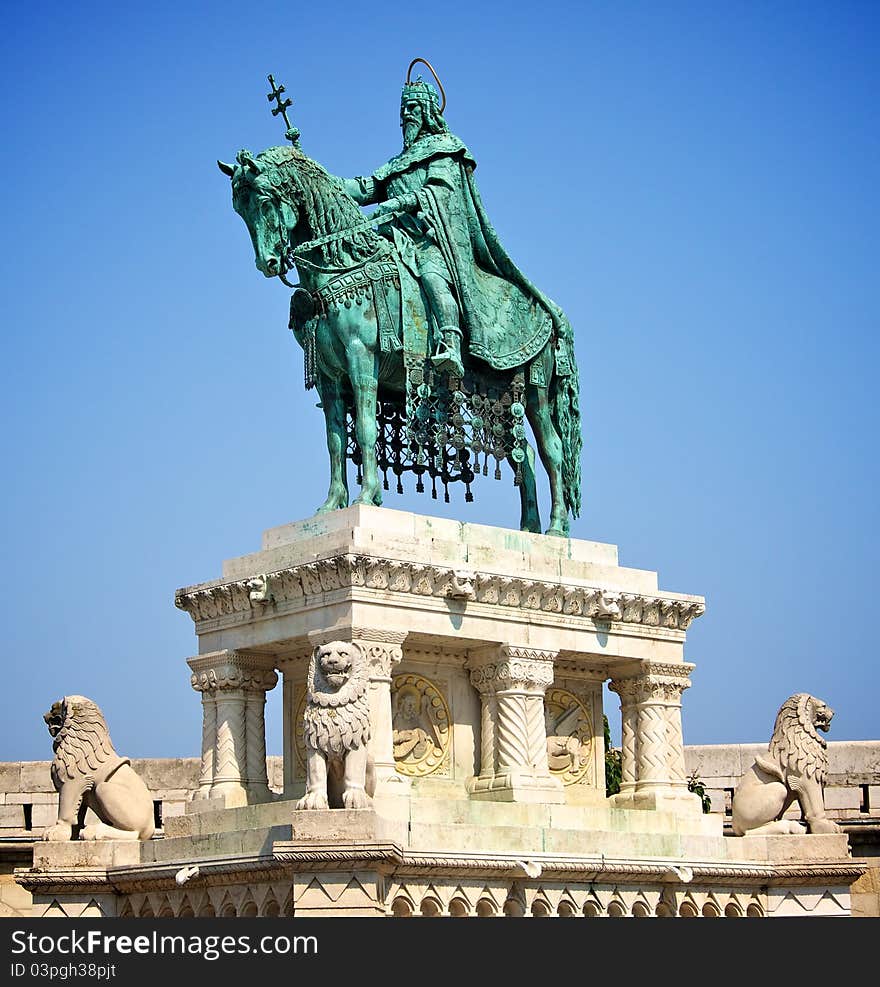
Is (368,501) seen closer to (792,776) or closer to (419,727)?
(419,727)

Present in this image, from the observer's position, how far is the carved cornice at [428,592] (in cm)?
2405

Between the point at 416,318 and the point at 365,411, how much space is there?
1.50 meters

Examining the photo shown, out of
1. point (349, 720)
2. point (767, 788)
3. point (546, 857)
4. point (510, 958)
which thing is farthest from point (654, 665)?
point (510, 958)

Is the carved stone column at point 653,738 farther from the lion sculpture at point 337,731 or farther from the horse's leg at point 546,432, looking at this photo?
the lion sculpture at point 337,731

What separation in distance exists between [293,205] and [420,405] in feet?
9.74

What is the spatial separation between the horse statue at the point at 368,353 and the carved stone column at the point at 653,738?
7.39ft

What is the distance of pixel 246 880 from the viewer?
2244 cm

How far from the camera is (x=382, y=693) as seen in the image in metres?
23.9

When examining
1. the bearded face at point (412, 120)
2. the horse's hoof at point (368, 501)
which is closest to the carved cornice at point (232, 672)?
the horse's hoof at point (368, 501)

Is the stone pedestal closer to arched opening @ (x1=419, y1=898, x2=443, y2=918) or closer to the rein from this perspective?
arched opening @ (x1=419, y1=898, x2=443, y2=918)

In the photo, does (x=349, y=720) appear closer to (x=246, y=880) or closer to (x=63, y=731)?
(x=246, y=880)

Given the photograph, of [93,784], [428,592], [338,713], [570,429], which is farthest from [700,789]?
[338,713]

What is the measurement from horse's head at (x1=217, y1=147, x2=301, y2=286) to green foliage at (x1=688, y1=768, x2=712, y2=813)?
37.5 feet

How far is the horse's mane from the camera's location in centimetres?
2553
